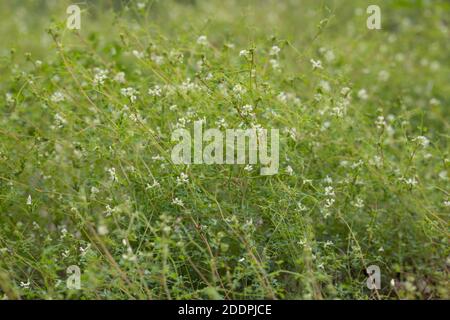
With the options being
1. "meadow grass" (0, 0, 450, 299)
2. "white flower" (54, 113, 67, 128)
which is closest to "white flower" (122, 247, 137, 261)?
"meadow grass" (0, 0, 450, 299)

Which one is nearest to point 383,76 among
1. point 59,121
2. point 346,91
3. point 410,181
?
point 346,91

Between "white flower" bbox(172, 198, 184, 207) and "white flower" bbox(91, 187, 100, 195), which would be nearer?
"white flower" bbox(172, 198, 184, 207)

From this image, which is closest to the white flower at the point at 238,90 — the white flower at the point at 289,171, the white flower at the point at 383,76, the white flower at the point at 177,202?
the white flower at the point at 289,171

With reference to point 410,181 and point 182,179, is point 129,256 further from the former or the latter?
point 410,181

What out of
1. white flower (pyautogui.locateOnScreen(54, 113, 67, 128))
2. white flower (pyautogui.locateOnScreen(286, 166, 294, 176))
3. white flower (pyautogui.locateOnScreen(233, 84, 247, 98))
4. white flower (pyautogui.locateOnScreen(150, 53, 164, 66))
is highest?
white flower (pyautogui.locateOnScreen(150, 53, 164, 66))

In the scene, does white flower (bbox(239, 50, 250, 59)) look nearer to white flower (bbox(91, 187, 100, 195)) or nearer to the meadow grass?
the meadow grass

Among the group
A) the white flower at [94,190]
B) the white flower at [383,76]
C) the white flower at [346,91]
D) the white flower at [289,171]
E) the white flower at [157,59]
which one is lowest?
the white flower at [94,190]

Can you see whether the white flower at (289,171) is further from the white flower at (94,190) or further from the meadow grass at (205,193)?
the white flower at (94,190)

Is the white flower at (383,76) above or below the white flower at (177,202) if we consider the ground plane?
above

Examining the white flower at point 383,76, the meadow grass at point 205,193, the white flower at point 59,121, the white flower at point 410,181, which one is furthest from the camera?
the white flower at point 383,76

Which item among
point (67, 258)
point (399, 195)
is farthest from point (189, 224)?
point (399, 195)

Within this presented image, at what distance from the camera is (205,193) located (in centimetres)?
285

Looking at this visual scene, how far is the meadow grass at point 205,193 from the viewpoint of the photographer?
2.65 metres

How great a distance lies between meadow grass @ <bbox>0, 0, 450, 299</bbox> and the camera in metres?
2.65
